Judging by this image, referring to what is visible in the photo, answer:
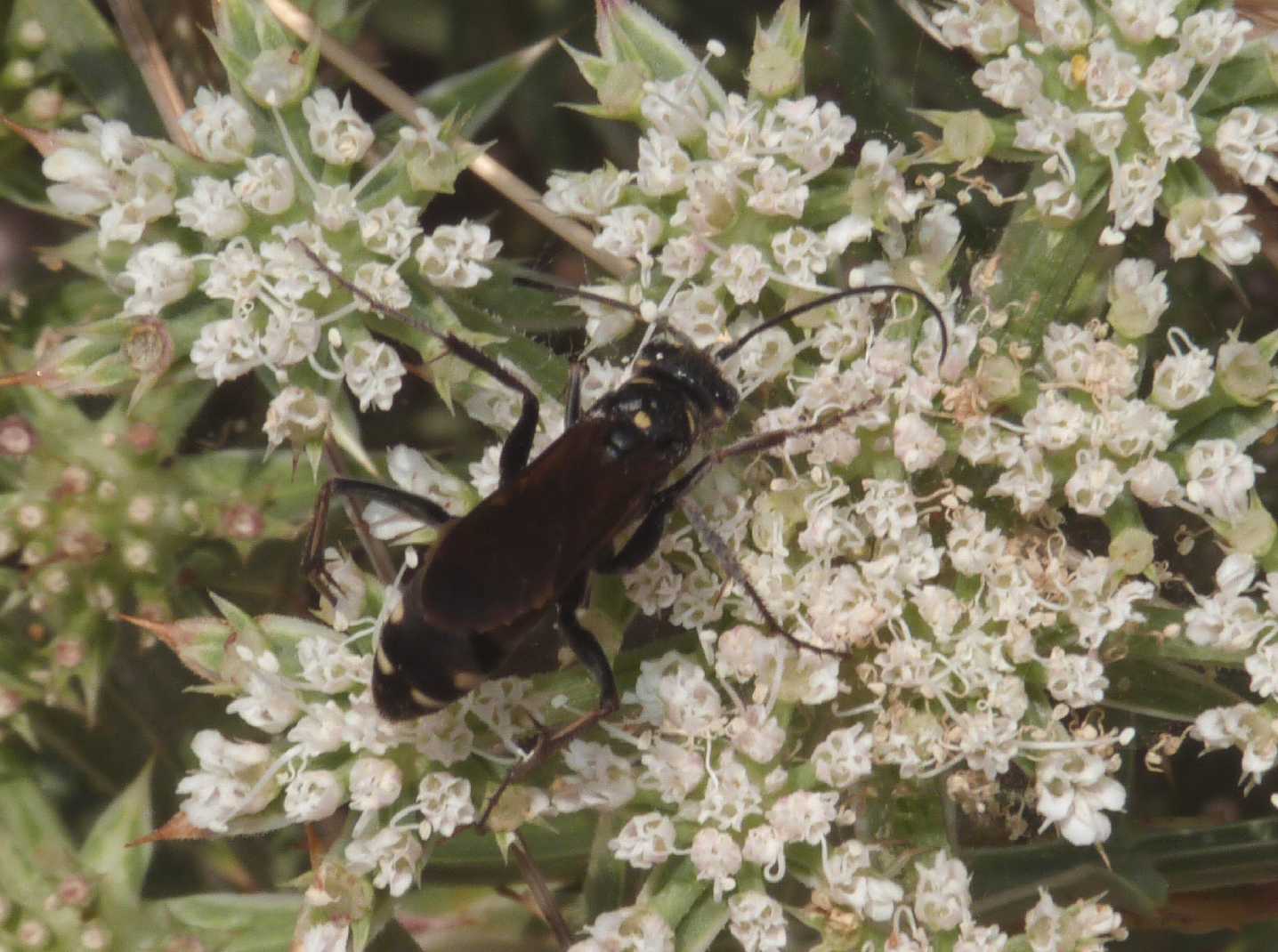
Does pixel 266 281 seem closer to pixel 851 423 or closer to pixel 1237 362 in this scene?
pixel 851 423

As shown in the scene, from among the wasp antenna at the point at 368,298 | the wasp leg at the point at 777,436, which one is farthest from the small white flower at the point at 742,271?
the wasp antenna at the point at 368,298

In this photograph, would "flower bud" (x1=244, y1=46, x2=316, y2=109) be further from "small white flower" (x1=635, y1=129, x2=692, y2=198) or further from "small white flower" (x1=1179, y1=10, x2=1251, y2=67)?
"small white flower" (x1=1179, y1=10, x2=1251, y2=67)

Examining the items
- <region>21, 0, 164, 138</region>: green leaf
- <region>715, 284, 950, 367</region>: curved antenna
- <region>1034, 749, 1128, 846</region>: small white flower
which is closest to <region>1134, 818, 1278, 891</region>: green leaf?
<region>1034, 749, 1128, 846</region>: small white flower

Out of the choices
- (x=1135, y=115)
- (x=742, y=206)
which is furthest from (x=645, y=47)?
(x=1135, y=115)

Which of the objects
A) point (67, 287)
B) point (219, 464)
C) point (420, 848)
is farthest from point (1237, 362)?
point (67, 287)

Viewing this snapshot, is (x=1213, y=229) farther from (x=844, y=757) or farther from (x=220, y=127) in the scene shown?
(x=220, y=127)
